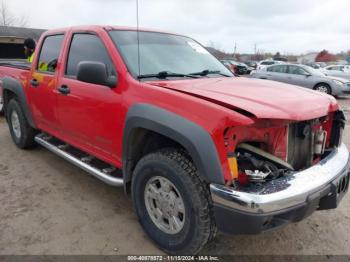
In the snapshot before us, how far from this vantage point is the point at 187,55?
11.9 feet

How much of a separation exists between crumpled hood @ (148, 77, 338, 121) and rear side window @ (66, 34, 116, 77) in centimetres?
72

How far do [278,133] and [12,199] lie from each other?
3009 mm

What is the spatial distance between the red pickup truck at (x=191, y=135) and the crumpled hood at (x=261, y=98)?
11 mm

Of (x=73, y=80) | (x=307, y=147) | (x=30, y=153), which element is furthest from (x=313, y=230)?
(x=30, y=153)

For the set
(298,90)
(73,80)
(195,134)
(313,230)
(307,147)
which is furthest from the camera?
(73,80)

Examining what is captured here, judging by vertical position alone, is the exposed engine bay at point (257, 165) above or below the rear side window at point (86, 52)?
below

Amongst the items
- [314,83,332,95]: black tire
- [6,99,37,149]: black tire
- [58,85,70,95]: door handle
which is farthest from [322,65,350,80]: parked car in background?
[58,85,70,95]: door handle

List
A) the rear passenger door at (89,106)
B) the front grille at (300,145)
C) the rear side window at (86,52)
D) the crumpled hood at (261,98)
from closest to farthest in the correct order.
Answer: the crumpled hood at (261,98) → the front grille at (300,145) → the rear passenger door at (89,106) → the rear side window at (86,52)

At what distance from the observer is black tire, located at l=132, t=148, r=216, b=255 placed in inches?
92.6

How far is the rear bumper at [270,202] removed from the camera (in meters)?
2.09

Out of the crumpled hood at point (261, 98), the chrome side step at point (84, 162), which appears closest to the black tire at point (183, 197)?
the chrome side step at point (84, 162)

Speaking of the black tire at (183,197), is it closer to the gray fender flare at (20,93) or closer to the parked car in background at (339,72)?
the gray fender flare at (20,93)

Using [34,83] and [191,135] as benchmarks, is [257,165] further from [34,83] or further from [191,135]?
[34,83]

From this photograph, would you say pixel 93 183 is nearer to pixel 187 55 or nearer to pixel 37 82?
pixel 37 82
